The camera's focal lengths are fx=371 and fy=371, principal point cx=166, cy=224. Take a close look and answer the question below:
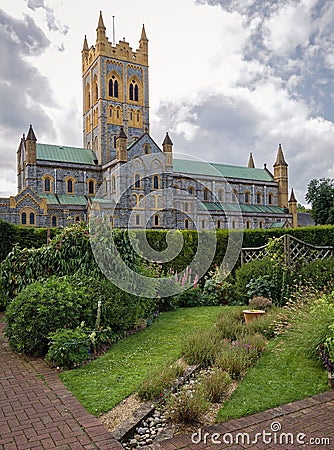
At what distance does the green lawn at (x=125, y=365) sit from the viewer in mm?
4715

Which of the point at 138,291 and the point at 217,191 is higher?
the point at 217,191

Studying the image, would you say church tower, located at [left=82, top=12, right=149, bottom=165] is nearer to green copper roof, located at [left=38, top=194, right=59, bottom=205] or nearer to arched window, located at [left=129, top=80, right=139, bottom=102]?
arched window, located at [left=129, top=80, right=139, bottom=102]

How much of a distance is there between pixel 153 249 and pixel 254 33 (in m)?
7.57

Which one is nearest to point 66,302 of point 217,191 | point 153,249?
point 153,249

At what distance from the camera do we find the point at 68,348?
589cm

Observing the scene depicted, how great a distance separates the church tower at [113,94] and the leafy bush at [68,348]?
4370 cm

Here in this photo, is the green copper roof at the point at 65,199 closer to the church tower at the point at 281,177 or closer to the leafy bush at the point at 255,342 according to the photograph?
the church tower at the point at 281,177

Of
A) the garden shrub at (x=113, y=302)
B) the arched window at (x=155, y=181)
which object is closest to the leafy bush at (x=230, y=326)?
the garden shrub at (x=113, y=302)

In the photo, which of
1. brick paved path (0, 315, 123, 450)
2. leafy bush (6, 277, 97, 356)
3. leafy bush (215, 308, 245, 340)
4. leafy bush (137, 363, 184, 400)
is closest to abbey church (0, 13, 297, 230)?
leafy bush (215, 308, 245, 340)

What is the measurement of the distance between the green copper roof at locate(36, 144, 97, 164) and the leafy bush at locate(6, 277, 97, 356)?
4062 cm

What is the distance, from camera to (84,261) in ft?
28.1

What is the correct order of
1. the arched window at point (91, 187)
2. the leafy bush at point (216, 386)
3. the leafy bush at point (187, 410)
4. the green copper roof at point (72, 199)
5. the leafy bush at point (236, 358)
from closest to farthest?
the leafy bush at point (187, 410)
the leafy bush at point (216, 386)
the leafy bush at point (236, 358)
the green copper roof at point (72, 199)
the arched window at point (91, 187)

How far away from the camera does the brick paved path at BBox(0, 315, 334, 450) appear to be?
3586 mm

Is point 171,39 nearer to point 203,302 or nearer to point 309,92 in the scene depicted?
point 309,92
